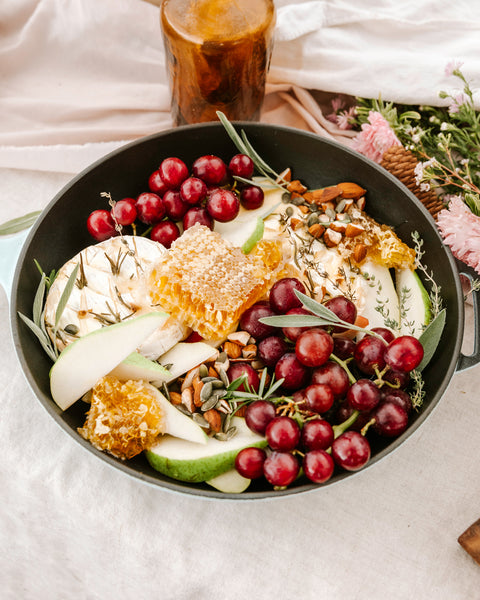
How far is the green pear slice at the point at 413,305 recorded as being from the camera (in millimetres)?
963

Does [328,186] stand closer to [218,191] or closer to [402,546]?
[218,191]

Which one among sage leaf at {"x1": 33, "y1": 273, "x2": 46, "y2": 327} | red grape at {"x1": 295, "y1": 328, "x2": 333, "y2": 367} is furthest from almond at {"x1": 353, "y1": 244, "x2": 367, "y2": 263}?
sage leaf at {"x1": 33, "y1": 273, "x2": 46, "y2": 327}

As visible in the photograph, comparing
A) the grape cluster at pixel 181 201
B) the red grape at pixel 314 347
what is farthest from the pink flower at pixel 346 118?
the red grape at pixel 314 347

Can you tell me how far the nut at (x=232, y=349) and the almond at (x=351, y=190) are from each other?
38 cm

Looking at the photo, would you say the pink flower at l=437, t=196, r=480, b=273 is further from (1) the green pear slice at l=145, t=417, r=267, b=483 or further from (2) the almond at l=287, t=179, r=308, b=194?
(1) the green pear slice at l=145, t=417, r=267, b=483

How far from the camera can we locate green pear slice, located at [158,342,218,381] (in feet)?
3.02

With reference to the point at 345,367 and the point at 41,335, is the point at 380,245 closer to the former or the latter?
the point at 345,367

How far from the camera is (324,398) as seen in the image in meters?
0.82

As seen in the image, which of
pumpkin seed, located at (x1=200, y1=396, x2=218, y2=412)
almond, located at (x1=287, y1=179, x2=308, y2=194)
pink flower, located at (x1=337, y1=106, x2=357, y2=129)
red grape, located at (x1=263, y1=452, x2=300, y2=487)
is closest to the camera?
red grape, located at (x1=263, y1=452, x2=300, y2=487)

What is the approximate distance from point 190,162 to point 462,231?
1.81 ft

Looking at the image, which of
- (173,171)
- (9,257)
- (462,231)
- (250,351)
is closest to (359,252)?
(462,231)

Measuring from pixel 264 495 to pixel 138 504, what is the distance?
0.33 m

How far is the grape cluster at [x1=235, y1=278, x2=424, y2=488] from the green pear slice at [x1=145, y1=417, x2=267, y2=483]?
0.03 m

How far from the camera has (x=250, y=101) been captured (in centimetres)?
119
